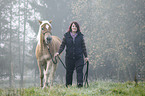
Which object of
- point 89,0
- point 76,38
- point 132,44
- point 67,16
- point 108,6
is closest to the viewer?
point 76,38

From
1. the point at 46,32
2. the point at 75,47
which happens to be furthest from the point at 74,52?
the point at 46,32

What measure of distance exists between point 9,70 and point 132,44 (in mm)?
17031

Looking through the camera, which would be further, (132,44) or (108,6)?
(108,6)

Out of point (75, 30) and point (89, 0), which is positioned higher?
point (89, 0)

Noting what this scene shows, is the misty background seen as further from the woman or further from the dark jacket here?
the dark jacket

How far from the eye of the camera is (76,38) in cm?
712

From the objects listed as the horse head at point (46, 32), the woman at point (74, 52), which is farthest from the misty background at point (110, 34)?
→ the woman at point (74, 52)

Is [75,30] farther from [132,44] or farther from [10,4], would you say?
[10,4]

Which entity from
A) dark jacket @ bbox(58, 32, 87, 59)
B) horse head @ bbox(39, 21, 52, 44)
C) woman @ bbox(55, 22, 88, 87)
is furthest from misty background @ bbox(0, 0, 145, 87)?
dark jacket @ bbox(58, 32, 87, 59)

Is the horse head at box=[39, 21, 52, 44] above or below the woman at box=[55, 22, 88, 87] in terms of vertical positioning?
above

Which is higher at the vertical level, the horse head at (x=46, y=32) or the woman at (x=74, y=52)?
the horse head at (x=46, y=32)

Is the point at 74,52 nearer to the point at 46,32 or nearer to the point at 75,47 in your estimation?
the point at 75,47

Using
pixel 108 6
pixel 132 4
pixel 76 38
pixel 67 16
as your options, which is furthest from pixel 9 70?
pixel 76 38

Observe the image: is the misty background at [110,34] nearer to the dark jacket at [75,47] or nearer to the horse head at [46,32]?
the horse head at [46,32]
